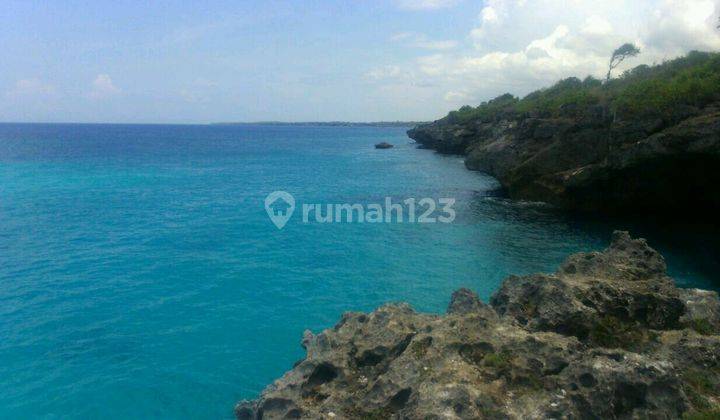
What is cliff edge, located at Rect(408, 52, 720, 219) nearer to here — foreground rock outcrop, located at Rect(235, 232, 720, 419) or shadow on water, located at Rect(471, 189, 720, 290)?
shadow on water, located at Rect(471, 189, 720, 290)

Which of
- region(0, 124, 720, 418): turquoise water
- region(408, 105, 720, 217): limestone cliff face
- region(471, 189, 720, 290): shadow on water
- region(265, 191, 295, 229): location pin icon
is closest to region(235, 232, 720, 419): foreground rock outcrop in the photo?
region(0, 124, 720, 418): turquoise water

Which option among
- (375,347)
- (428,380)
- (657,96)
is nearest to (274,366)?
(375,347)

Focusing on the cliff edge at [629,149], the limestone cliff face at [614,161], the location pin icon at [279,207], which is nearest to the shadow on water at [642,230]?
the limestone cliff face at [614,161]

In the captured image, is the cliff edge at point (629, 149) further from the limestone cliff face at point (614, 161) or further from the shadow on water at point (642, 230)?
the shadow on water at point (642, 230)

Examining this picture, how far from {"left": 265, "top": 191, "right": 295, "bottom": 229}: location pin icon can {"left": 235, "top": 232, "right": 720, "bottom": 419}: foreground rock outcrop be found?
73.4 ft

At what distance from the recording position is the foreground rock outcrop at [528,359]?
7066 mm

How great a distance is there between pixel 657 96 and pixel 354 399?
2705 centimetres

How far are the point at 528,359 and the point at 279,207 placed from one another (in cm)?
3169

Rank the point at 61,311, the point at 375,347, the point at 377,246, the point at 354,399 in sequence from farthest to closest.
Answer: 1. the point at 377,246
2. the point at 61,311
3. the point at 375,347
4. the point at 354,399

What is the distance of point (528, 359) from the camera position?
311 inches

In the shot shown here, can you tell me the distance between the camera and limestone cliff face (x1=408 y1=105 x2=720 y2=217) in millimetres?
25062

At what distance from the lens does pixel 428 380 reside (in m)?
7.56

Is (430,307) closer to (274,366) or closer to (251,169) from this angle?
(274,366)

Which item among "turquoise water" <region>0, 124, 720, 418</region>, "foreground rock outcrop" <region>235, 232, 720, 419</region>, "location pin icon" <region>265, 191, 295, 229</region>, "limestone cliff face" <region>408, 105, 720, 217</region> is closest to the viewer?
"foreground rock outcrop" <region>235, 232, 720, 419</region>
